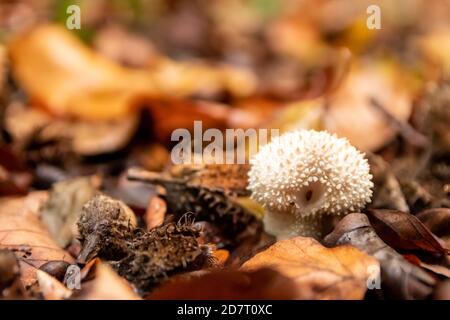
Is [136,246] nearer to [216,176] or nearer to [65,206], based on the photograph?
[216,176]

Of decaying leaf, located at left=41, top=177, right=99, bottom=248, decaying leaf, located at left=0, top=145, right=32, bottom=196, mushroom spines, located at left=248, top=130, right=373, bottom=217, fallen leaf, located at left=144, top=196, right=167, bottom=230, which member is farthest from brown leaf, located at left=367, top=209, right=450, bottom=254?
decaying leaf, located at left=0, top=145, right=32, bottom=196

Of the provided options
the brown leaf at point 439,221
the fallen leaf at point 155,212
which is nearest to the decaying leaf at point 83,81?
the fallen leaf at point 155,212

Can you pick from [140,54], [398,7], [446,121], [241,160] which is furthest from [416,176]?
[398,7]

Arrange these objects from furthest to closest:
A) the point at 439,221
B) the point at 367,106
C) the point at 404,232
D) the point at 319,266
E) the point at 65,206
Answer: the point at 367,106 < the point at 65,206 < the point at 439,221 < the point at 404,232 < the point at 319,266

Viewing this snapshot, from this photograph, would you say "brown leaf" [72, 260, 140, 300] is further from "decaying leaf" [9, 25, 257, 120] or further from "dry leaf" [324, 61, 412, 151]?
"decaying leaf" [9, 25, 257, 120]

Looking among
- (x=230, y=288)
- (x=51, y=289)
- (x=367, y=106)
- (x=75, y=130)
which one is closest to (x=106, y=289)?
(x=51, y=289)

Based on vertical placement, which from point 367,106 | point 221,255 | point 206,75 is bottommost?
point 221,255
